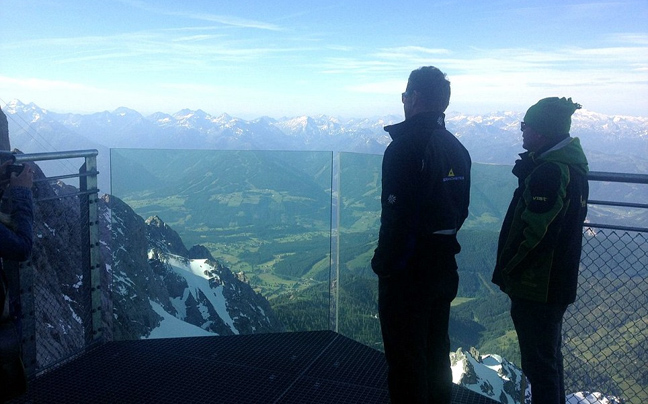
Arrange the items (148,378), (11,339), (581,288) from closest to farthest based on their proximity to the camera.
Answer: (11,339) → (581,288) → (148,378)

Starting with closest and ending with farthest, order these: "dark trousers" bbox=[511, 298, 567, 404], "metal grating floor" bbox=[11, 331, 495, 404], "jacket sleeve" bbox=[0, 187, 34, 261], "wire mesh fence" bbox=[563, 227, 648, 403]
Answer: "jacket sleeve" bbox=[0, 187, 34, 261], "dark trousers" bbox=[511, 298, 567, 404], "wire mesh fence" bbox=[563, 227, 648, 403], "metal grating floor" bbox=[11, 331, 495, 404]

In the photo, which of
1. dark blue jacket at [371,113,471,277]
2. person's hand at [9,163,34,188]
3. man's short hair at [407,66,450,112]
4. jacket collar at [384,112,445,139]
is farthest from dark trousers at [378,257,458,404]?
person's hand at [9,163,34,188]

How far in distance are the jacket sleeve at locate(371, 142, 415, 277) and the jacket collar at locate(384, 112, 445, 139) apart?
103 mm

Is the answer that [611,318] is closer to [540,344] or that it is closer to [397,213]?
[540,344]

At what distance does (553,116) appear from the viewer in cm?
293

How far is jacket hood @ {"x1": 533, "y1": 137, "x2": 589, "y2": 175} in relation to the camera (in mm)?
2838

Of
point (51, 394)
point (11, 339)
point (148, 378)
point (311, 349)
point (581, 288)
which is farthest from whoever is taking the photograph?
point (311, 349)

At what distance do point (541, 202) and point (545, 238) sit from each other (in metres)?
0.21

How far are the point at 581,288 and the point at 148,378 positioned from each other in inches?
134

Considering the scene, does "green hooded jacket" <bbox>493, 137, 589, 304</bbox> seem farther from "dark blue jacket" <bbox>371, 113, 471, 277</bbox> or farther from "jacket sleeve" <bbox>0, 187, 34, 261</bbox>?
"jacket sleeve" <bbox>0, 187, 34, 261</bbox>

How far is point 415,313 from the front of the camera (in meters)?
2.82

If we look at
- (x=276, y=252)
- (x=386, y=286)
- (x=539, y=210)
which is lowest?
(x=276, y=252)

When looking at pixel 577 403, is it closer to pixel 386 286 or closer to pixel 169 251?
pixel 386 286

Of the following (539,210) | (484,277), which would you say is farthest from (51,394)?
(539,210)
